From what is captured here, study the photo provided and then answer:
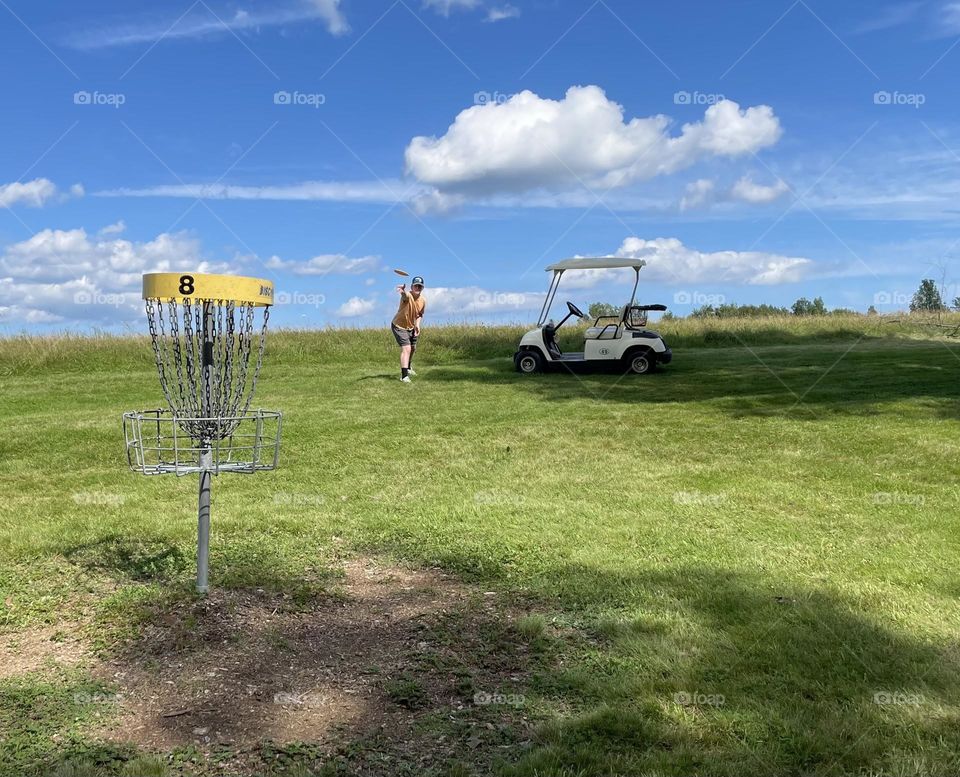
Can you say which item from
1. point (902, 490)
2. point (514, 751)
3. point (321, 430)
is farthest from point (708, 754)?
point (321, 430)

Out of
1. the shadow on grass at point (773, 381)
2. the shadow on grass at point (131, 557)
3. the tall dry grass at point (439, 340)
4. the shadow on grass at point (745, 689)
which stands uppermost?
the tall dry grass at point (439, 340)

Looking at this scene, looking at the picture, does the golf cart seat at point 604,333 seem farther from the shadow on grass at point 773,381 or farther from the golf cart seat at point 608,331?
the shadow on grass at point 773,381

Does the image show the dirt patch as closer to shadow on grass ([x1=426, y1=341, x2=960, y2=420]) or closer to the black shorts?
shadow on grass ([x1=426, y1=341, x2=960, y2=420])

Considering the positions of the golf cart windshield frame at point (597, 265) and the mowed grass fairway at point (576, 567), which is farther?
the golf cart windshield frame at point (597, 265)

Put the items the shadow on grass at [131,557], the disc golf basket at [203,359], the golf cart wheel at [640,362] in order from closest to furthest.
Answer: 1. the disc golf basket at [203,359]
2. the shadow on grass at [131,557]
3. the golf cart wheel at [640,362]

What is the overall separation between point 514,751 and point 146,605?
2538 millimetres

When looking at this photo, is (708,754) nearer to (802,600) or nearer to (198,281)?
(802,600)

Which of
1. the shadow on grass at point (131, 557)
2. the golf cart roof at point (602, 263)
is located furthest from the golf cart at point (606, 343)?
the shadow on grass at point (131, 557)

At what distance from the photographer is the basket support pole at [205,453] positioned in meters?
4.46

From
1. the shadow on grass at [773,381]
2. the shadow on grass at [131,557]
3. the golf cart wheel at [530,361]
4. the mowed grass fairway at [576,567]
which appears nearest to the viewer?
the mowed grass fairway at [576,567]

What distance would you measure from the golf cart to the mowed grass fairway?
12.9ft

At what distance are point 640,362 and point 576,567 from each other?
38.8 ft

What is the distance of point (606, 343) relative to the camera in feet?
54.7

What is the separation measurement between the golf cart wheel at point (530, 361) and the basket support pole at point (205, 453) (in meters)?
12.5
